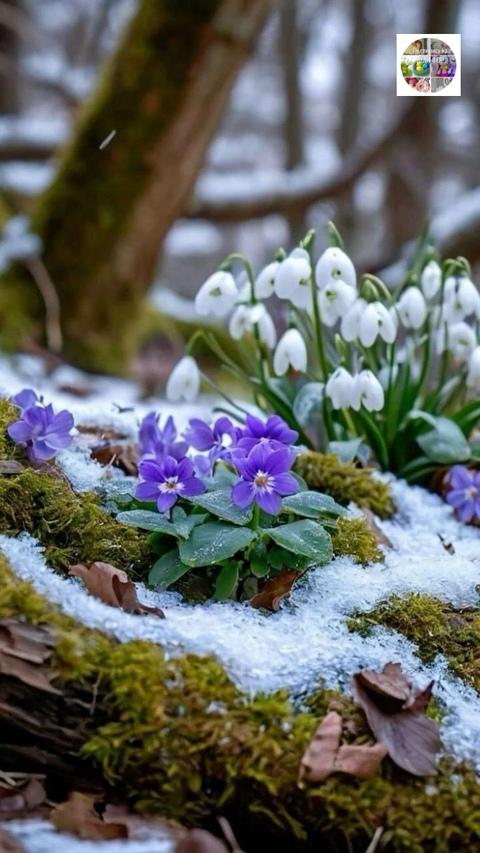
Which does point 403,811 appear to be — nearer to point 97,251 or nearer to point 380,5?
point 97,251

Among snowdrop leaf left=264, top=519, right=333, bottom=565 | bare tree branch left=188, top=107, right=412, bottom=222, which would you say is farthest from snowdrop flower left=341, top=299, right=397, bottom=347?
bare tree branch left=188, top=107, right=412, bottom=222

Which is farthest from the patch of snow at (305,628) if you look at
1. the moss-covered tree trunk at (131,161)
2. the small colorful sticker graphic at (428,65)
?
the moss-covered tree trunk at (131,161)

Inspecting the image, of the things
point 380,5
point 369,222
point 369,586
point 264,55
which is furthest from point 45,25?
point 369,586

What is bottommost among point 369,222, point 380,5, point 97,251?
point 369,222

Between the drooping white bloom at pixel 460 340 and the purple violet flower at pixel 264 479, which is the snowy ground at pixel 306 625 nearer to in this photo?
the purple violet flower at pixel 264 479

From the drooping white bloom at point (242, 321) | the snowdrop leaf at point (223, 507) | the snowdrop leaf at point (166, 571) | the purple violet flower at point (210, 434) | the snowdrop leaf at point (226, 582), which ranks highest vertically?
the drooping white bloom at point (242, 321)
